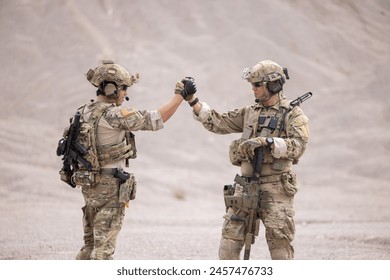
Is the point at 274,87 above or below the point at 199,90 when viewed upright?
below

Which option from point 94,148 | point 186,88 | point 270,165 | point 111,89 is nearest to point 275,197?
point 270,165

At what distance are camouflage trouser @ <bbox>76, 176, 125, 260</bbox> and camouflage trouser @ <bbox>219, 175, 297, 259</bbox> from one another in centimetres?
117

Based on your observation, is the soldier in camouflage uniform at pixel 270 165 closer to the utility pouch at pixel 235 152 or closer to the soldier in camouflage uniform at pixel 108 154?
the utility pouch at pixel 235 152

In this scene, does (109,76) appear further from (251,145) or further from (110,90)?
(251,145)

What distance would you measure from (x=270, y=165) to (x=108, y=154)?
5.74ft

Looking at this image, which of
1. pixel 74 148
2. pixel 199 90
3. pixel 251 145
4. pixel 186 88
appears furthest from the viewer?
pixel 199 90

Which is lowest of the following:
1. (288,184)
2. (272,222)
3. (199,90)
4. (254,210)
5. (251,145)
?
(272,222)

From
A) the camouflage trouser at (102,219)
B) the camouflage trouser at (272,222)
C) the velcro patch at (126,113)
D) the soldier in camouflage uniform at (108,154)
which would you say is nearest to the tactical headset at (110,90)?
the soldier in camouflage uniform at (108,154)

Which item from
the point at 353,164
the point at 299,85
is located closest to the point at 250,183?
the point at 353,164

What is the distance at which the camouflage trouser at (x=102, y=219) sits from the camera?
8633mm

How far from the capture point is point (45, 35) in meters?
29.8

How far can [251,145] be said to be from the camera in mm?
8445

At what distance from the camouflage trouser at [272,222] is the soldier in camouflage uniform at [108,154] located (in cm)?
116

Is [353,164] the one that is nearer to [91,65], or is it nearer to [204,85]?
[204,85]
